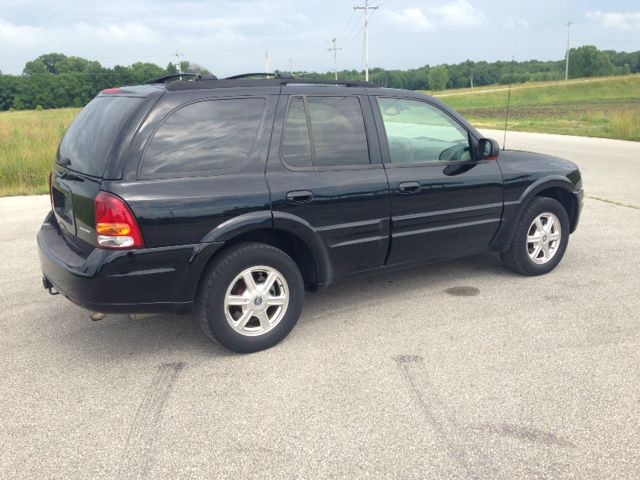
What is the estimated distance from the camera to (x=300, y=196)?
385cm

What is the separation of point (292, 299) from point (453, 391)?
1.22 metres

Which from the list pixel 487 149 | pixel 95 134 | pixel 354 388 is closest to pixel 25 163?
pixel 95 134

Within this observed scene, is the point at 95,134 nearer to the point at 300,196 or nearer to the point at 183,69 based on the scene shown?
the point at 300,196

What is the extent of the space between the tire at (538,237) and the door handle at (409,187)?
1.26 meters

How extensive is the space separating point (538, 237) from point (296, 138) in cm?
256

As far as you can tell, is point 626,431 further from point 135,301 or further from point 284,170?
point 135,301

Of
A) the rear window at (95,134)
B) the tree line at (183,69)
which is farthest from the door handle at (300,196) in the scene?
the tree line at (183,69)

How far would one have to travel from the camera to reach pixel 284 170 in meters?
3.85

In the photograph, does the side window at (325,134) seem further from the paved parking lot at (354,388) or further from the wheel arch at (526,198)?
the wheel arch at (526,198)

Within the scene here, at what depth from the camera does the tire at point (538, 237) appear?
512 cm

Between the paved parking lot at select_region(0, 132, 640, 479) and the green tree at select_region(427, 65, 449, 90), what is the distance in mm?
121926

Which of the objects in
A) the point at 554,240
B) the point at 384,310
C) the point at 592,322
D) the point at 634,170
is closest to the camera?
the point at 592,322

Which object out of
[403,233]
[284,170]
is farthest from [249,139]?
[403,233]

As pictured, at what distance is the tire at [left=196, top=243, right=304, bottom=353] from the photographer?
3.63m
